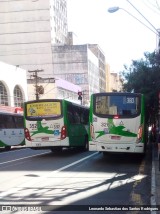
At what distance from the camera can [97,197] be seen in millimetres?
9125

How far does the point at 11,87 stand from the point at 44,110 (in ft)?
116

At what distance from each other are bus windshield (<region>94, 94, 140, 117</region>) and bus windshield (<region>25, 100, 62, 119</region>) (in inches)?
141

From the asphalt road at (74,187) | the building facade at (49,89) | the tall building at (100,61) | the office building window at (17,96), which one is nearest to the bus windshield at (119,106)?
the asphalt road at (74,187)

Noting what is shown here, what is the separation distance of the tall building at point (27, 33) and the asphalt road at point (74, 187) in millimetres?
78936

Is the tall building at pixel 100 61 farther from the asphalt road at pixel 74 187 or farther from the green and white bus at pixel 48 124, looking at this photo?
the asphalt road at pixel 74 187

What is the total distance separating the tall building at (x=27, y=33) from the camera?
309 ft

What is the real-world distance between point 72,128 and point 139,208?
42.1 ft

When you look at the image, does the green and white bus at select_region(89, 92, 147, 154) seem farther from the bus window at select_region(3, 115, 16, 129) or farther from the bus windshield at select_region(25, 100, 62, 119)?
the bus window at select_region(3, 115, 16, 129)

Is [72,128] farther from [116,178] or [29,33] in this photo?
[29,33]

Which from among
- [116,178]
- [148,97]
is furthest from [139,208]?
[148,97]

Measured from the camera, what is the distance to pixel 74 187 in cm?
1040

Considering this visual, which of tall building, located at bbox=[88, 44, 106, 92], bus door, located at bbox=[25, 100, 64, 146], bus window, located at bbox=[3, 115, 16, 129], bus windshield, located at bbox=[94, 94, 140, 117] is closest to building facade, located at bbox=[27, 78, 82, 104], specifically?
bus window, located at bbox=[3, 115, 16, 129]

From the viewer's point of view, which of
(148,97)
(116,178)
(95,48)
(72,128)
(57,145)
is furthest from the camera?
(95,48)

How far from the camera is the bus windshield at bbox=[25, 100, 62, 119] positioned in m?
19.7
